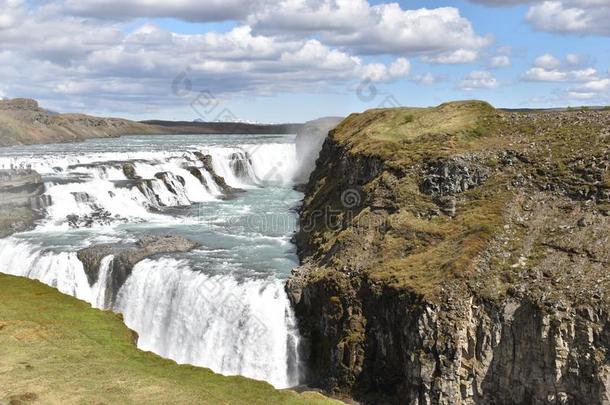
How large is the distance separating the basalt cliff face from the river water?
8.02 ft

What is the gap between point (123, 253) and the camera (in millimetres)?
37812

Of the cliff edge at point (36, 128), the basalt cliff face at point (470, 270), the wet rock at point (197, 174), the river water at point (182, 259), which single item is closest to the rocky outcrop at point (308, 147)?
the river water at point (182, 259)

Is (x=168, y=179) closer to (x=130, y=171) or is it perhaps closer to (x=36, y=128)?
(x=130, y=171)

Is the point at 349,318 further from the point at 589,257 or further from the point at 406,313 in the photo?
the point at 589,257

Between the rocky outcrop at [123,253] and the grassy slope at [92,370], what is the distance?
9.92 meters

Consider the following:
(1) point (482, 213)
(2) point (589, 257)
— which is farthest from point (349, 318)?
(2) point (589, 257)

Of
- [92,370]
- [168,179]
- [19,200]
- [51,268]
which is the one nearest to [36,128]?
[168,179]

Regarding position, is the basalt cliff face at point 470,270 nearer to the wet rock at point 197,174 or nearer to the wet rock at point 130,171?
the wet rock at point 130,171

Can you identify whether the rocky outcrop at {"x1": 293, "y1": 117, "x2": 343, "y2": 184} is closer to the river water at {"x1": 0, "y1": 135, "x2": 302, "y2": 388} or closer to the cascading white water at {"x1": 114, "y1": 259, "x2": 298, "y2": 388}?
the river water at {"x1": 0, "y1": 135, "x2": 302, "y2": 388}

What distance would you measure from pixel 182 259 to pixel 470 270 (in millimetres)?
19154

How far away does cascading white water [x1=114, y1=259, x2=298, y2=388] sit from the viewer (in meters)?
30.5

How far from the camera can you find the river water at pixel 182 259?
31125 millimetres

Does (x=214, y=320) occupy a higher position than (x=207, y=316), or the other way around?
(x=207, y=316)

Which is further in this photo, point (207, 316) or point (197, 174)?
point (197, 174)
